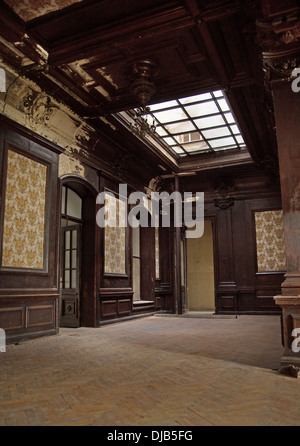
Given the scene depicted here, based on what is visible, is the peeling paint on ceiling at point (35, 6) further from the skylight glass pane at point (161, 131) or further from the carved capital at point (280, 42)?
the skylight glass pane at point (161, 131)

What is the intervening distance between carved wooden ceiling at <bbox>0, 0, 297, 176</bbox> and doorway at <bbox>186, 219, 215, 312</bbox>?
8.29 meters

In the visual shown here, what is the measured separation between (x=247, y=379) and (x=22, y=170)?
14.9ft

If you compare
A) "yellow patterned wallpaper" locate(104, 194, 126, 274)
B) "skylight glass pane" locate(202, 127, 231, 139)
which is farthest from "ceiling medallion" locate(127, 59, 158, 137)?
"skylight glass pane" locate(202, 127, 231, 139)

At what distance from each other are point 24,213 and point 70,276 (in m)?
2.61

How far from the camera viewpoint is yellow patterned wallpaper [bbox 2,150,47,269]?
5.48 meters

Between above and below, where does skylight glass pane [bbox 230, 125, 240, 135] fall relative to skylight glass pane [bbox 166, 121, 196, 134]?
above

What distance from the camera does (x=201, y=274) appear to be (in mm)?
14539

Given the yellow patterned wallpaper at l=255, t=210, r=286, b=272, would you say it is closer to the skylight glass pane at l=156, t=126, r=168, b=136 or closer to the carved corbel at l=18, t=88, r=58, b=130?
the skylight glass pane at l=156, t=126, r=168, b=136

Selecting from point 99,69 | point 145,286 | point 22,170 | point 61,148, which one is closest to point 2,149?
point 22,170

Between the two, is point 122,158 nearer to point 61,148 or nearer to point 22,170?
point 61,148

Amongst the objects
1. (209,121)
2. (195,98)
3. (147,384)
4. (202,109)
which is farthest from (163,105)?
(147,384)

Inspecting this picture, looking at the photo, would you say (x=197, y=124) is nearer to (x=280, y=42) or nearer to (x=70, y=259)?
(x=70, y=259)

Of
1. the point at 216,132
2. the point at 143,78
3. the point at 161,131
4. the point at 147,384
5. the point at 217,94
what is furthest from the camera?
the point at 216,132

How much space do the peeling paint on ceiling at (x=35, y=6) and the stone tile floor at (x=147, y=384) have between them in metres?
4.27
